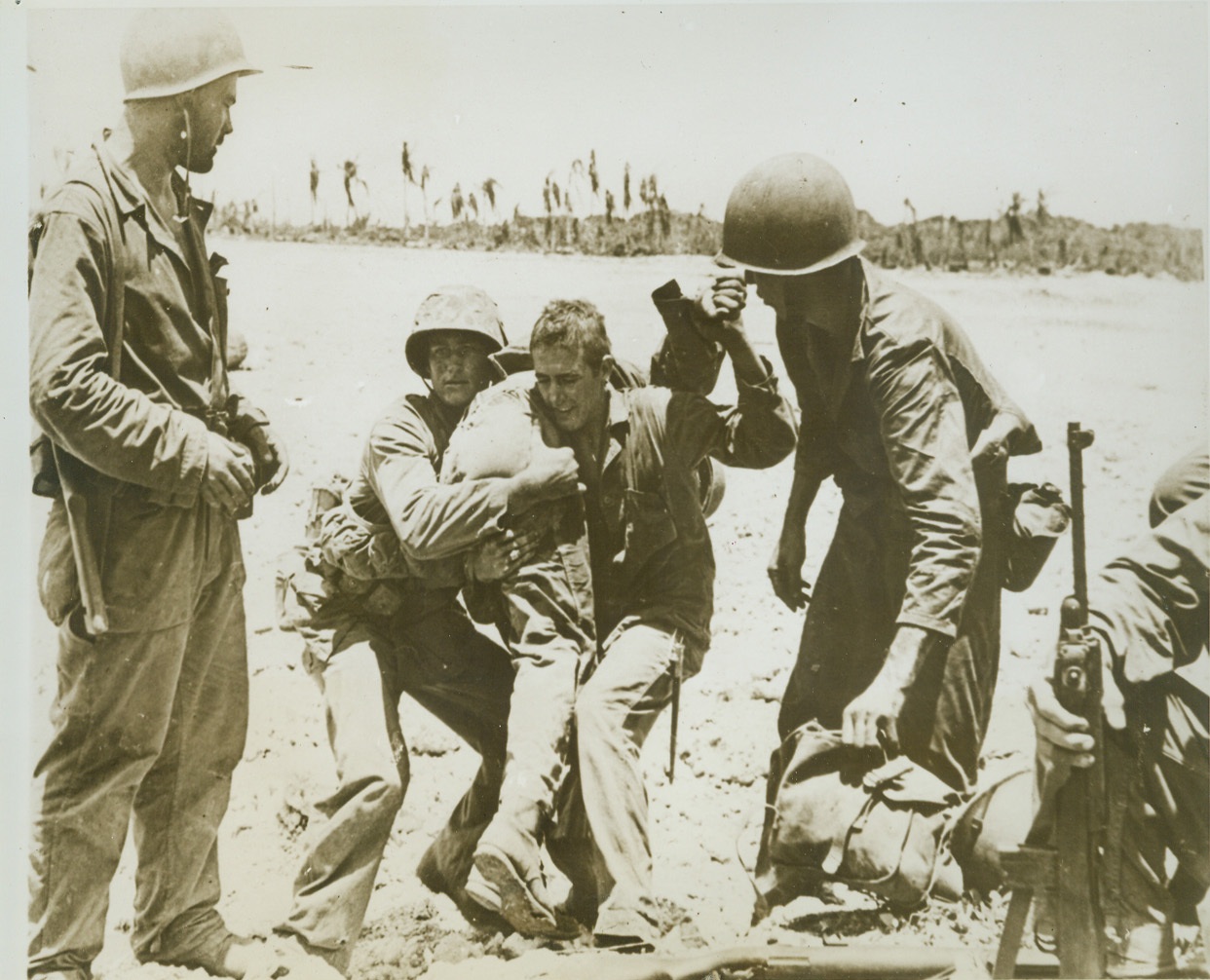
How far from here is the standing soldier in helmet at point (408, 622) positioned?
15.7 ft

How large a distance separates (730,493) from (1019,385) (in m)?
1.15

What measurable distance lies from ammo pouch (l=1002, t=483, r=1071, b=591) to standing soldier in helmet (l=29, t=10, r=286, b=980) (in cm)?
277

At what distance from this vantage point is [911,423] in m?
4.75

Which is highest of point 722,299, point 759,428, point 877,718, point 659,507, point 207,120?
point 207,120

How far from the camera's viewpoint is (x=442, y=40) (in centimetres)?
527

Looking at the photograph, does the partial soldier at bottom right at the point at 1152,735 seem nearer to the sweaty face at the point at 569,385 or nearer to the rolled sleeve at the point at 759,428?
the rolled sleeve at the point at 759,428

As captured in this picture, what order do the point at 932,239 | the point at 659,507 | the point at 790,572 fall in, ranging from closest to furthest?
1. the point at 659,507
2. the point at 790,572
3. the point at 932,239

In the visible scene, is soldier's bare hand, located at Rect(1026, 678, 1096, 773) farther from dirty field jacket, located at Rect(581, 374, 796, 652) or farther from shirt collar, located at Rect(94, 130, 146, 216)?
shirt collar, located at Rect(94, 130, 146, 216)

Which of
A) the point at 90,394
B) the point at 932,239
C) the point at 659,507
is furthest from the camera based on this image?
the point at 932,239

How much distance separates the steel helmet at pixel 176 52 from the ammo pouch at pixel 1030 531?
3294mm

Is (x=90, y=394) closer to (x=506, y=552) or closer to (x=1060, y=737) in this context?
(x=506, y=552)

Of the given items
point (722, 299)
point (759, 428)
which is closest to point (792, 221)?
point (722, 299)

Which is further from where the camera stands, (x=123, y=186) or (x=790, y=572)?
(x=790, y=572)

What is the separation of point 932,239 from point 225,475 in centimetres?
276
